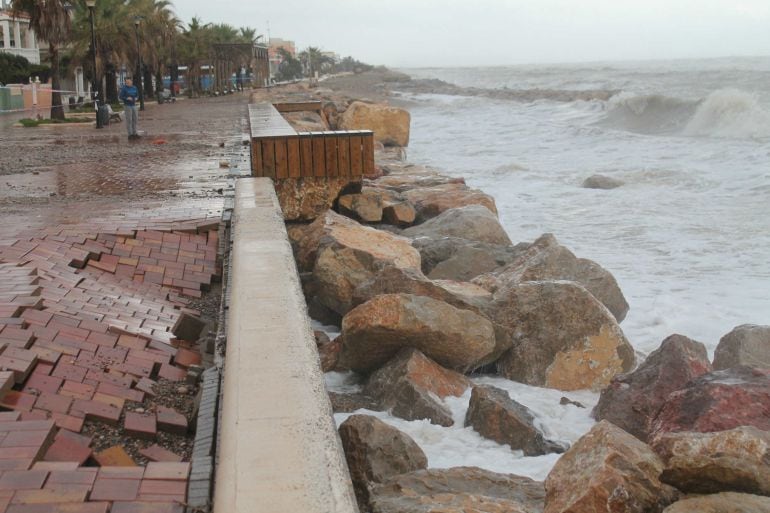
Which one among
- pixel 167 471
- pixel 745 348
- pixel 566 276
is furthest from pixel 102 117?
pixel 167 471

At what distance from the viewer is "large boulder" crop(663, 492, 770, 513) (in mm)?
2957

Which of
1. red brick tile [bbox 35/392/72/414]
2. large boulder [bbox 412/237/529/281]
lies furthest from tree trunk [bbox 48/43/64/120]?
red brick tile [bbox 35/392/72/414]

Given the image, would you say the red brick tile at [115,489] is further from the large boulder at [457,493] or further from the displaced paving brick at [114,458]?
the large boulder at [457,493]

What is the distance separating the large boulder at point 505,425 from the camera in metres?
4.70

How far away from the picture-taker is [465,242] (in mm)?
8586

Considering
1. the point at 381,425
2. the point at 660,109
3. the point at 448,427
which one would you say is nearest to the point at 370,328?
the point at 448,427

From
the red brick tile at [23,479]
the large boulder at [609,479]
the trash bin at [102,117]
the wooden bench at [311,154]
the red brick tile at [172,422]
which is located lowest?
the large boulder at [609,479]

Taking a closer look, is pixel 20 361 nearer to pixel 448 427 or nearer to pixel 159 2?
pixel 448 427

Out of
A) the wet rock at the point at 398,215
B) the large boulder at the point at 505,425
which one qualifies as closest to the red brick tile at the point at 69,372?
the large boulder at the point at 505,425

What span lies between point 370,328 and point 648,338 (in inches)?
121

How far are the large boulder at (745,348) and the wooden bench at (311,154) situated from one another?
14.0 feet

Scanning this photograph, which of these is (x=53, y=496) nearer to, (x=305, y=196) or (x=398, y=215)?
(x=305, y=196)

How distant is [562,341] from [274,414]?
11.2 ft

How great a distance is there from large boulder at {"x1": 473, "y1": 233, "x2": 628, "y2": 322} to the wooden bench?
218cm
